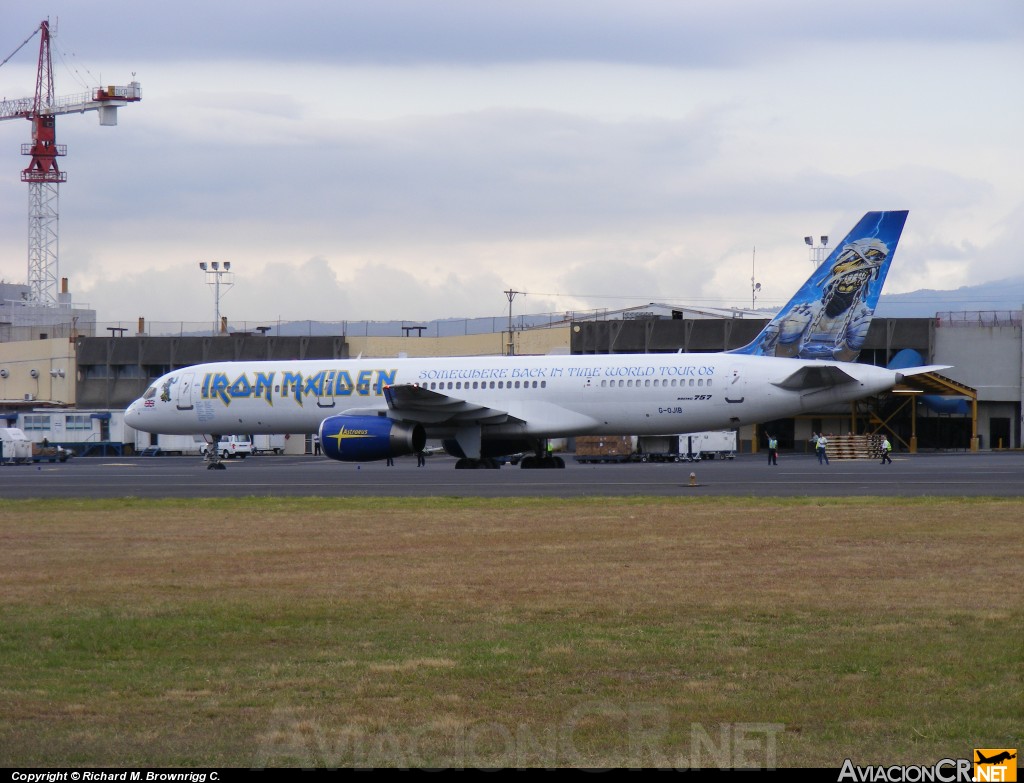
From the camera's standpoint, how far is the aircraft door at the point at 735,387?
1447 inches

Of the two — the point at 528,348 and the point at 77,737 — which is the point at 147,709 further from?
the point at 528,348

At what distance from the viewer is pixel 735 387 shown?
121 ft

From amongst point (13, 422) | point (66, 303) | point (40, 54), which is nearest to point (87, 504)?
point (13, 422)

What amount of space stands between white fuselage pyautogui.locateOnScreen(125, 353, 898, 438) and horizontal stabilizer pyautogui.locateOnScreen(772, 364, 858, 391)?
132 mm

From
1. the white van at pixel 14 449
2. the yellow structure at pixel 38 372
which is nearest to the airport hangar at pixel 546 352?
the yellow structure at pixel 38 372

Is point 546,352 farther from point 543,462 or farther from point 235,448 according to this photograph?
point 543,462

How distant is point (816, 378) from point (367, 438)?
13.1m

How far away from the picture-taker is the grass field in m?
7.20

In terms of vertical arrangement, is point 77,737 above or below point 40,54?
below

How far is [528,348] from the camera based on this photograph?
3241 inches

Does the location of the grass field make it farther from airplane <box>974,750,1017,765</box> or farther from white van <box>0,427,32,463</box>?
white van <box>0,427,32,463</box>

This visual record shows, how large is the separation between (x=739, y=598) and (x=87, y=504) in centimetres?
1789

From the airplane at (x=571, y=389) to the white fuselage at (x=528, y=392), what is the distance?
0.14 ft

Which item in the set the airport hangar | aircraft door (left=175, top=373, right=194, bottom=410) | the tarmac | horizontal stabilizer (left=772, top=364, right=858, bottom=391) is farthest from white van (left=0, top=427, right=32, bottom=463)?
horizontal stabilizer (left=772, top=364, right=858, bottom=391)
